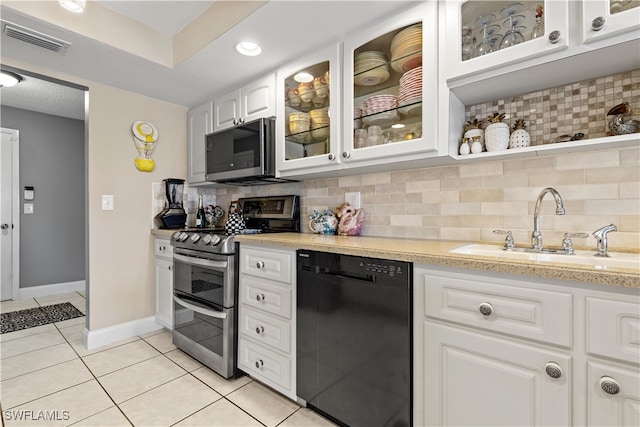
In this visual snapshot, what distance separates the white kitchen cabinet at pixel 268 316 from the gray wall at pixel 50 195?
3.58 m

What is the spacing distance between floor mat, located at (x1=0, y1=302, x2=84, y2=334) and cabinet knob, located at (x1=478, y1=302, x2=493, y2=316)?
3729 mm

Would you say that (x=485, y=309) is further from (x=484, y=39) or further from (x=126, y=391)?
(x=126, y=391)

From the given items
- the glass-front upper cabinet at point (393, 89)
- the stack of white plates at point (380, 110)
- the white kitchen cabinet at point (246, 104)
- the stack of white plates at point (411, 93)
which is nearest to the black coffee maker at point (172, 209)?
the white kitchen cabinet at point (246, 104)

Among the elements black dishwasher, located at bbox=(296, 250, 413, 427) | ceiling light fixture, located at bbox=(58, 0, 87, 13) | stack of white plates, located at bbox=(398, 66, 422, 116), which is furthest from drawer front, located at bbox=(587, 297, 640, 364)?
ceiling light fixture, located at bbox=(58, 0, 87, 13)

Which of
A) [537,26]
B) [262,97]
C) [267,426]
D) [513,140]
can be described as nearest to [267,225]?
[262,97]

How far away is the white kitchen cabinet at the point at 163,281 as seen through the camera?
2561 mm

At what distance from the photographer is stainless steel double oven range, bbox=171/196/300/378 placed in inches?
74.6

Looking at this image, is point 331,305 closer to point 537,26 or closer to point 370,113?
point 370,113

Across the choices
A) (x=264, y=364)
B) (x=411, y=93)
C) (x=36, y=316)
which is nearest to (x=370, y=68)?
(x=411, y=93)

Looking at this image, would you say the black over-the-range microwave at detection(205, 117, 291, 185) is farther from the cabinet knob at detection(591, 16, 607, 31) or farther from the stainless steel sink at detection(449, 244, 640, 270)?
the cabinet knob at detection(591, 16, 607, 31)

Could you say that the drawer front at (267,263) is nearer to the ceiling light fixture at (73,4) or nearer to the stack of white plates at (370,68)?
the stack of white plates at (370,68)

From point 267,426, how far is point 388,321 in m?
0.85

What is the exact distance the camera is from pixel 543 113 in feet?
4.76

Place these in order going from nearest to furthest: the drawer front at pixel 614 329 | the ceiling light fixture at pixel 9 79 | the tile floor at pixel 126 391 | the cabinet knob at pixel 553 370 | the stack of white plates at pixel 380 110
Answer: the drawer front at pixel 614 329
the cabinet knob at pixel 553 370
the tile floor at pixel 126 391
the stack of white plates at pixel 380 110
the ceiling light fixture at pixel 9 79
